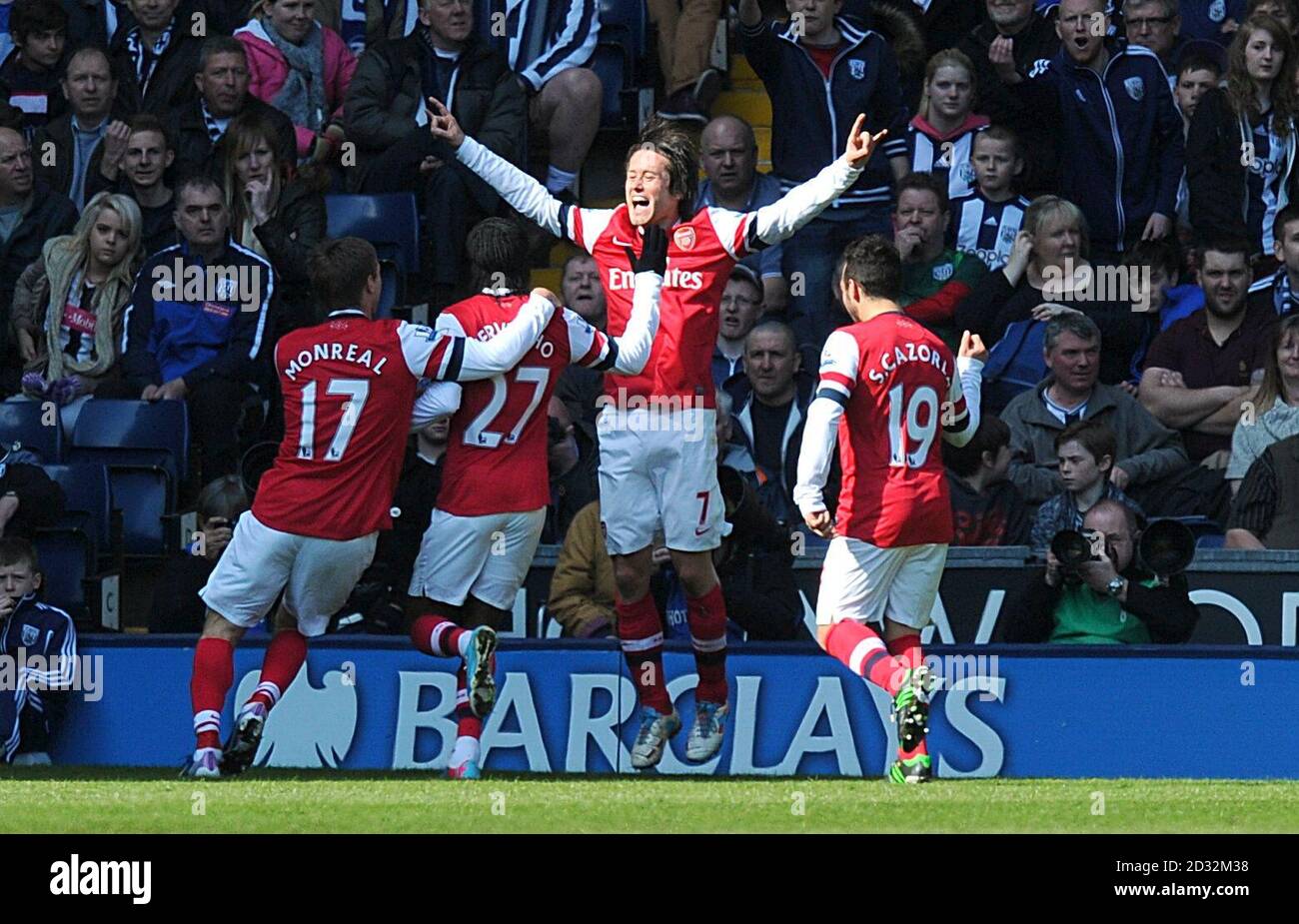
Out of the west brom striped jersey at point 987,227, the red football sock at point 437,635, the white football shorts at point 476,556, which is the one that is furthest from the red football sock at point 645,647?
the west brom striped jersey at point 987,227

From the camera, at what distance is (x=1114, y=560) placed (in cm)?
1016

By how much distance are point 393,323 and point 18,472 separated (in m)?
2.91

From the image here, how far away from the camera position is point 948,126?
12.7 m

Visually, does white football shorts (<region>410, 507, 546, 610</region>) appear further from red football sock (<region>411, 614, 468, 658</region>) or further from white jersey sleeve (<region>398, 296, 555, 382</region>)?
white jersey sleeve (<region>398, 296, 555, 382</region>)

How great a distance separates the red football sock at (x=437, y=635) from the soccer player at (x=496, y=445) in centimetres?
1

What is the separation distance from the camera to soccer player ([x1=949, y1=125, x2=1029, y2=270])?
12.3 metres

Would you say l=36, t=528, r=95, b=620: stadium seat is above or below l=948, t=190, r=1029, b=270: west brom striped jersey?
below

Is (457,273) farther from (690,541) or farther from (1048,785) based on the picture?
(1048,785)

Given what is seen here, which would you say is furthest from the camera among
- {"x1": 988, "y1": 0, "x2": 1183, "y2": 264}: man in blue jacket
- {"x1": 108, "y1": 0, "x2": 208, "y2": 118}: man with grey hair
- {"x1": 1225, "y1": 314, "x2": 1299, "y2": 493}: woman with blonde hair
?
{"x1": 108, "y1": 0, "x2": 208, "y2": 118}: man with grey hair

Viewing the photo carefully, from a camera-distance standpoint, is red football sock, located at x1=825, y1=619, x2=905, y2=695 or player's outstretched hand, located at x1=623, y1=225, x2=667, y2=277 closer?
red football sock, located at x1=825, y1=619, x2=905, y2=695

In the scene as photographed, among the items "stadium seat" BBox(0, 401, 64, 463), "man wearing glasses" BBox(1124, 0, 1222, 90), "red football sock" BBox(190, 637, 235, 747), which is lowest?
"red football sock" BBox(190, 637, 235, 747)

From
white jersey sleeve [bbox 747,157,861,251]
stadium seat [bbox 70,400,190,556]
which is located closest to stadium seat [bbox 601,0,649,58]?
stadium seat [bbox 70,400,190,556]

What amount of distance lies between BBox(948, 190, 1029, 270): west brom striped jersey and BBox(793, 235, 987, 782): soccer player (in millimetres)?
3363

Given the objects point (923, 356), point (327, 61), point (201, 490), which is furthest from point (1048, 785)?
point (327, 61)
